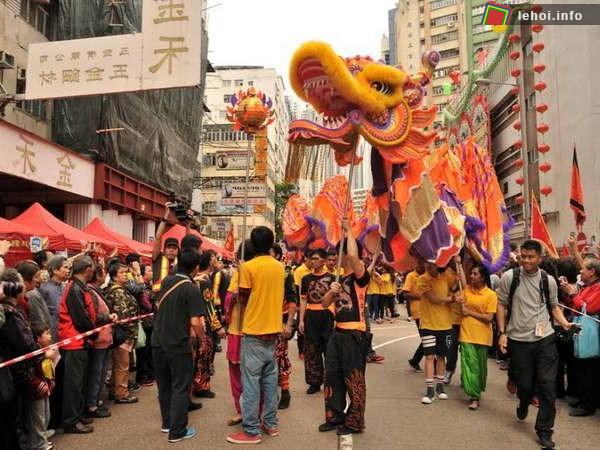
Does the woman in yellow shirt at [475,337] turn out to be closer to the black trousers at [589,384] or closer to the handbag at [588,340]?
the handbag at [588,340]

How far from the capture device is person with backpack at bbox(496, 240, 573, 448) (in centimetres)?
480

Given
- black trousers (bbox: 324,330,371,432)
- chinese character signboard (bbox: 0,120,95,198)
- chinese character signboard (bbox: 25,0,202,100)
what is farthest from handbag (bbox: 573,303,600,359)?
chinese character signboard (bbox: 0,120,95,198)

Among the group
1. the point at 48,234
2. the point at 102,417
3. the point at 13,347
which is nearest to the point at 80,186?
the point at 48,234

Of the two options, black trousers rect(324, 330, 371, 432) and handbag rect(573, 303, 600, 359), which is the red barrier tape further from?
handbag rect(573, 303, 600, 359)

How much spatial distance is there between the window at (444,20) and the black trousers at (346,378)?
63.3 m

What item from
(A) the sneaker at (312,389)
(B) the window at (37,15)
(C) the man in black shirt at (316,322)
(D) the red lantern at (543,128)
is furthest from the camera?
(D) the red lantern at (543,128)

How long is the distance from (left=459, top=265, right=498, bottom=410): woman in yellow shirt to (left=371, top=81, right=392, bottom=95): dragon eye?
236 centimetres

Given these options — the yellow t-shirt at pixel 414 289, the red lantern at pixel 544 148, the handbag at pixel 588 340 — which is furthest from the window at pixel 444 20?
the handbag at pixel 588 340

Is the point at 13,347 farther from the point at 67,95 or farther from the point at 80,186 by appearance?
the point at 80,186

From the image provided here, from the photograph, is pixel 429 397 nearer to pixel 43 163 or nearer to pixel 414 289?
pixel 414 289

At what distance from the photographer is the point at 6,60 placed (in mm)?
13930

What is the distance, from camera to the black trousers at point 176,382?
4.76 m

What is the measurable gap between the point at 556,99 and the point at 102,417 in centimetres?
1901

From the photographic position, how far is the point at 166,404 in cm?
499
